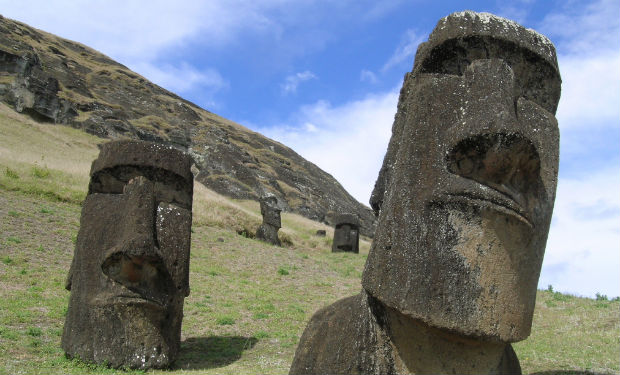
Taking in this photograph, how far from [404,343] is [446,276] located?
55 centimetres

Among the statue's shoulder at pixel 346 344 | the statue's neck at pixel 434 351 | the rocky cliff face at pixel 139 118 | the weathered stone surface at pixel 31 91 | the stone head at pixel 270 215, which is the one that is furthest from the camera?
the rocky cliff face at pixel 139 118

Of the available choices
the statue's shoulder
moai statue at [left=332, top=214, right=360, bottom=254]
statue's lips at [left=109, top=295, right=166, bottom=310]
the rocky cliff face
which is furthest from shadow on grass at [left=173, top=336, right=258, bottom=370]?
the rocky cliff face

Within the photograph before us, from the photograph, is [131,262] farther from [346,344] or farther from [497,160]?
[497,160]

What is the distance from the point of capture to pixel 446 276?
10.4 ft

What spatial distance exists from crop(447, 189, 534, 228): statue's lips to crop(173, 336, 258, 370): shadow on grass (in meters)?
5.99

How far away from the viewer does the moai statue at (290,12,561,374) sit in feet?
10.5

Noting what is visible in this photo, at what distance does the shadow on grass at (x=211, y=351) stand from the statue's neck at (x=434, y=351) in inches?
212

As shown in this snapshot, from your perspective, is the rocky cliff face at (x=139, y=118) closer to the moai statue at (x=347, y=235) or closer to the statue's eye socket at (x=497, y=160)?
the moai statue at (x=347, y=235)

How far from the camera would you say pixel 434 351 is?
133 inches

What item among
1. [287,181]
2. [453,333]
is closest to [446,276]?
[453,333]

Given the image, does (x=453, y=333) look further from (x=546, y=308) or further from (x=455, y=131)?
(x=546, y=308)

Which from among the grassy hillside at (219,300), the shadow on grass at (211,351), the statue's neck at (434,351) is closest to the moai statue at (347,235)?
the grassy hillside at (219,300)

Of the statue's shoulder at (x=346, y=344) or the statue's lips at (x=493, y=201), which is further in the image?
→ the statue's shoulder at (x=346, y=344)

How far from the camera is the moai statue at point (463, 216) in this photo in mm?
3203
